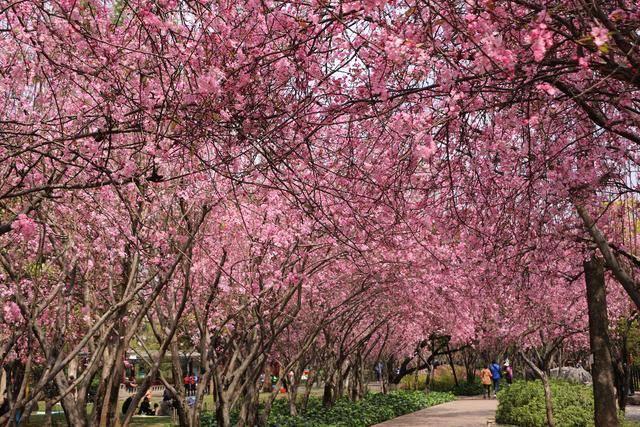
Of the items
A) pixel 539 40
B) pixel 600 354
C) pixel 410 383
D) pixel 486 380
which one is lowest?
pixel 600 354

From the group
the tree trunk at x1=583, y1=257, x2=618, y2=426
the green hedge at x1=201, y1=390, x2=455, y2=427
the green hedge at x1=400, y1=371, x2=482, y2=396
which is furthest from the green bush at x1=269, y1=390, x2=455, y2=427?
the green hedge at x1=400, y1=371, x2=482, y2=396

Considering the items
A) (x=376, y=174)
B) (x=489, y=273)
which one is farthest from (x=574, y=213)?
(x=376, y=174)

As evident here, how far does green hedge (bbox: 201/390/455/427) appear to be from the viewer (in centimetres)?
1683

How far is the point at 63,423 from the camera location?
22234 mm

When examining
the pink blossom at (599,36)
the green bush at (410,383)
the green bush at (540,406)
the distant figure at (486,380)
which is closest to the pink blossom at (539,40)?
the pink blossom at (599,36)

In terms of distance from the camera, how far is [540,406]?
17.8 meters

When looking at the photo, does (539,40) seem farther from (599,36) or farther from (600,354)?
(600,354)

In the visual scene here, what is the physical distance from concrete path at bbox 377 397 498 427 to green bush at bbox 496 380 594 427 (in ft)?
2.42

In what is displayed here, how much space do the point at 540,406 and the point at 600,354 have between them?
8022mm

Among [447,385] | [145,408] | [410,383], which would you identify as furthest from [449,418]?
[410,383]

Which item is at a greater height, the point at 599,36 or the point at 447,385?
the point at 599,36

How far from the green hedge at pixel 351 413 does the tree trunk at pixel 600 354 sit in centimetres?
744

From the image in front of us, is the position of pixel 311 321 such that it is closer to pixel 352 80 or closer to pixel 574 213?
pixel 574 213

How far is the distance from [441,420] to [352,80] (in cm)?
1744
